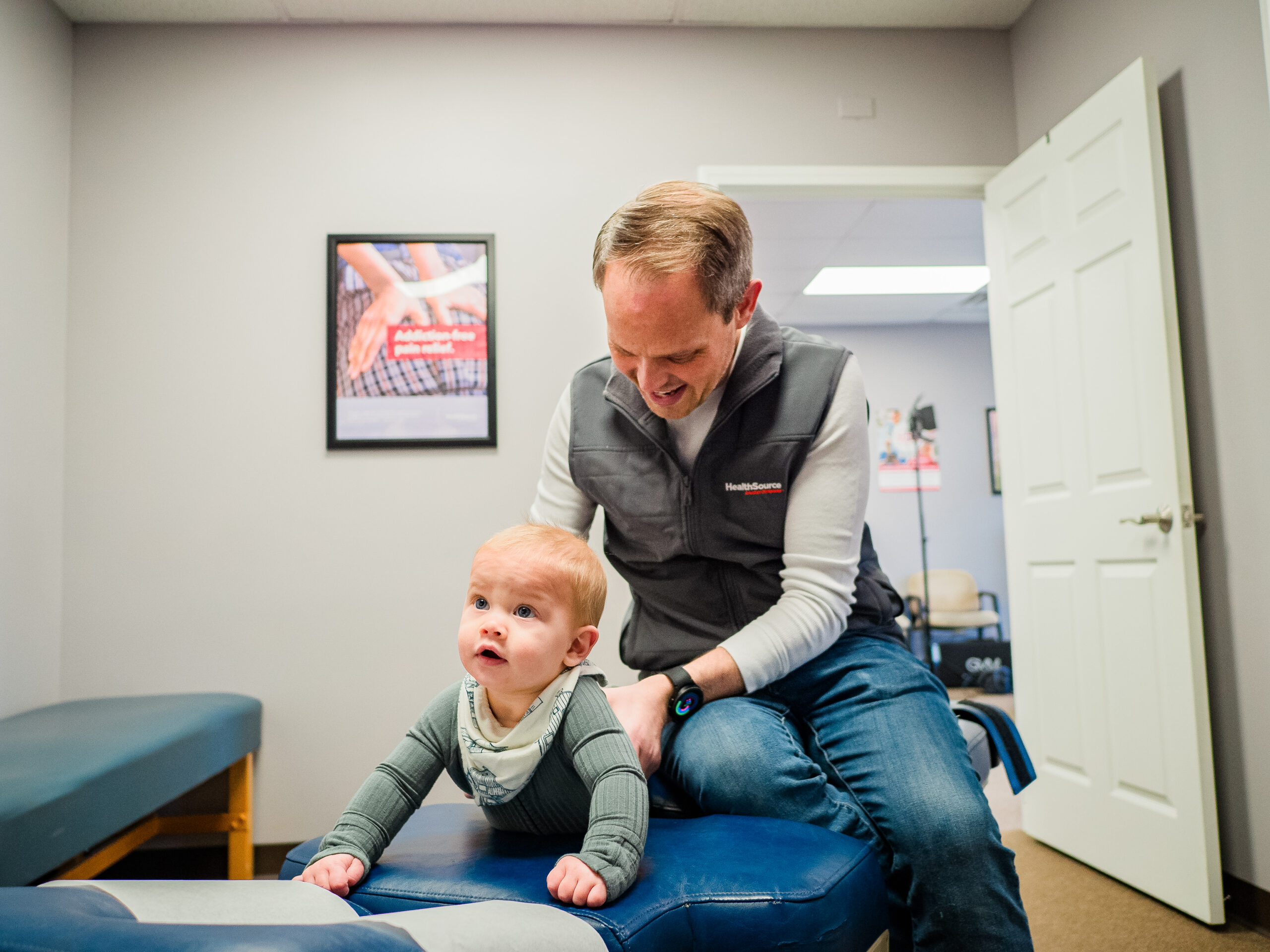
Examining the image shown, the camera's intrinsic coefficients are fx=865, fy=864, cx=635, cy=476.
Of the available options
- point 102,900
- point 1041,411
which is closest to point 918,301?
point 1041,411

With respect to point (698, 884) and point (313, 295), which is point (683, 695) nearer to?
point (698, 884)

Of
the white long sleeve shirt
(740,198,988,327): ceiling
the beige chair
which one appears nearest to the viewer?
the white long sleeve shirt

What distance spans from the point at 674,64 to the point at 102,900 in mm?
2796

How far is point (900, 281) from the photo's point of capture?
5289 millimetres

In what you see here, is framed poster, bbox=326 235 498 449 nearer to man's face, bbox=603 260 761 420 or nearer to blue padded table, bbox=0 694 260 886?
blue padded table, bbox=0 694 260 886

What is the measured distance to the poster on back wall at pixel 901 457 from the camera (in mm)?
6238

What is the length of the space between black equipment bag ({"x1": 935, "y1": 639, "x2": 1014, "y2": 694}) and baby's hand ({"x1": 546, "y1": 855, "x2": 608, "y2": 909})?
4836mm

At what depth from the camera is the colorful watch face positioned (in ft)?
3.79

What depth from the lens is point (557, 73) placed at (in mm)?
2818

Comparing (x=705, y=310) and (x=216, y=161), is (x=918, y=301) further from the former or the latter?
(x=705, y=310)

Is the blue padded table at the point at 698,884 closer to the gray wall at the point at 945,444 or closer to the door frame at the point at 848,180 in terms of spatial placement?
the door frame at the point at 848,180

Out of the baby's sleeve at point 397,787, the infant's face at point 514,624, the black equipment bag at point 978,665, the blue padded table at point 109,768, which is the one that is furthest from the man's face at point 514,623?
the black equipment bag at point 978,665

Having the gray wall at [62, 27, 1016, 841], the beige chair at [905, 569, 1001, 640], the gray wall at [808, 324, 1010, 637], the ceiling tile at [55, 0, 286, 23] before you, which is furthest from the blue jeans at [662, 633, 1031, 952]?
the gray wall at [808, 324, 1010, 637]

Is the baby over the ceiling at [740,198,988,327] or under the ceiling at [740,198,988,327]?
under
